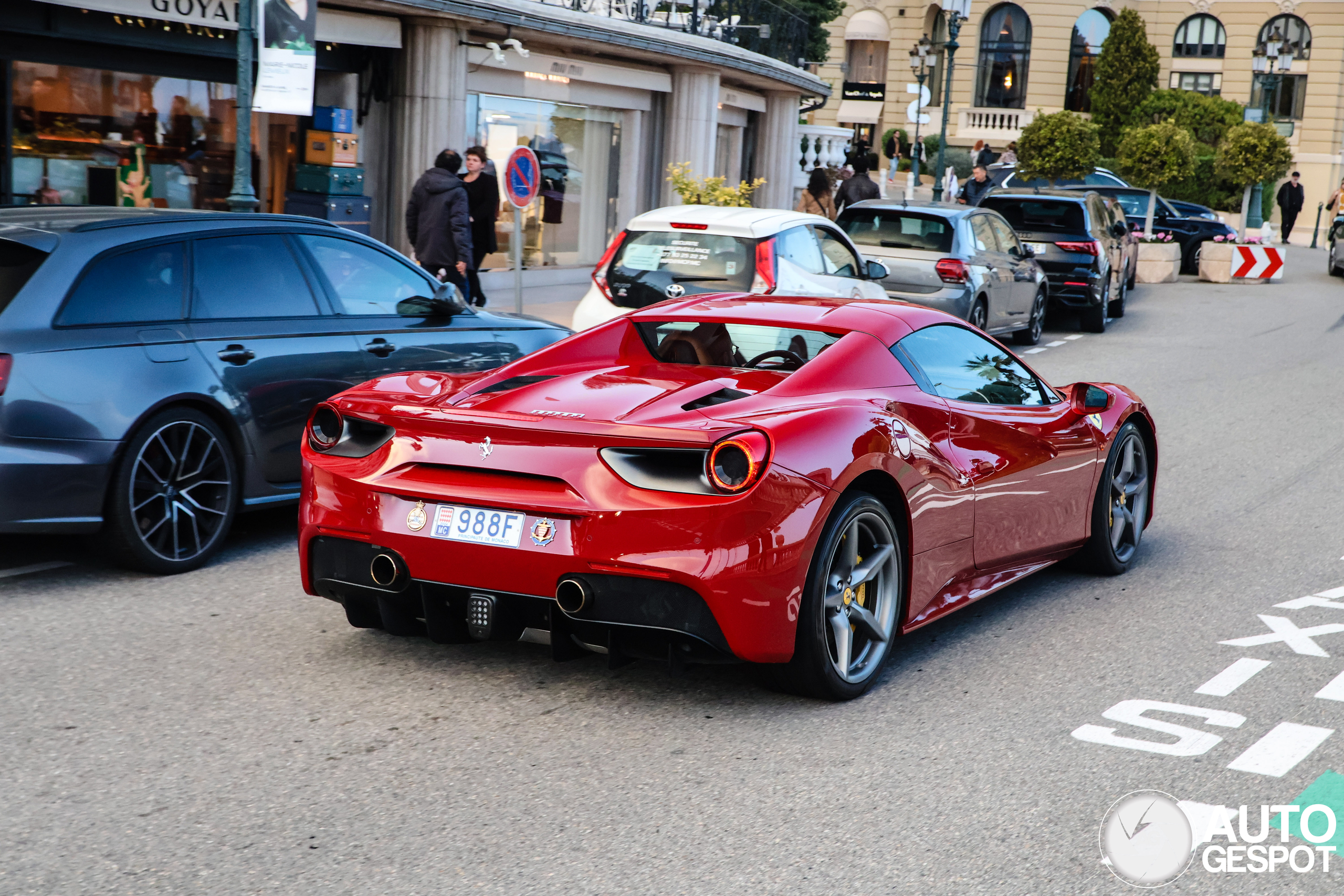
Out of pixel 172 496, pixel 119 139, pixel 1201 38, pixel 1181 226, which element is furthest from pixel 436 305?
pixel 1201 38

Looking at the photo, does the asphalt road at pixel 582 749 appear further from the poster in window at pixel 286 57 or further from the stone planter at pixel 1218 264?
the stone planter at pixel 1218 264

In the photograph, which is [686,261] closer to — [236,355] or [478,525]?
[236,355]

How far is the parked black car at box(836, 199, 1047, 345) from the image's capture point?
15.7 meters

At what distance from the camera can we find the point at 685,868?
12.1ft

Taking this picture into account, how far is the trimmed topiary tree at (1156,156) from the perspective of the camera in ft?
101

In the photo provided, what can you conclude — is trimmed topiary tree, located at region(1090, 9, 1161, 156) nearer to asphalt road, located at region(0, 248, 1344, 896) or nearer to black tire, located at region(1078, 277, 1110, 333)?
black tire, located at region(1078, 277, 1110, 333)

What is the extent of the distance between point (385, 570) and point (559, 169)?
1800 centimetres

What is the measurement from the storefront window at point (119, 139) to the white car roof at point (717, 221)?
18.4 feet

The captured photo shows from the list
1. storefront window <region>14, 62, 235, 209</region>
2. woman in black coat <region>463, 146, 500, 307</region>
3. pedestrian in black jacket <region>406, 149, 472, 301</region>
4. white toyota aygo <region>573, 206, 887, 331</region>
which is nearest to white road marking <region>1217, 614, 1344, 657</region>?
white toyota aygo <region>573, 206, 887, 331</region>

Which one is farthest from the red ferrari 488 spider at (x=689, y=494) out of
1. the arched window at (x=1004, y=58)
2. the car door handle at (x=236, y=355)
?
the arched window at (x=1004, y=58)

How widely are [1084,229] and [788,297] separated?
14.7 m

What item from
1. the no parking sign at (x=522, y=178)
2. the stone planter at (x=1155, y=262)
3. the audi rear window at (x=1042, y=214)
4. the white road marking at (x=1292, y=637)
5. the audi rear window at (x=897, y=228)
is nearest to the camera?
the white road marking at (x=1292, y=637)

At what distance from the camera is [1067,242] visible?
19.8 meters

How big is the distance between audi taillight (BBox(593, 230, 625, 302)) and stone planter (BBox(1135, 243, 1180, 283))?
19.1m
